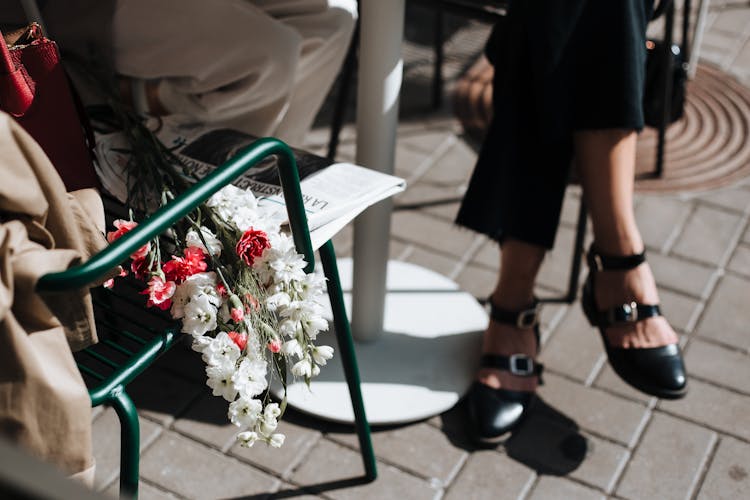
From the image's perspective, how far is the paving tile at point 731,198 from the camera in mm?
2910

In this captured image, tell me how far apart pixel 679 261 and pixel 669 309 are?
0.24m

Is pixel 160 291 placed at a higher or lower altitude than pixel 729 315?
higher

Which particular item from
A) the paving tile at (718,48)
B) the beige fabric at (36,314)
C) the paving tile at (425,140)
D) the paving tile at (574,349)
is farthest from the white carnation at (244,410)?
the paving tile at (718,48)

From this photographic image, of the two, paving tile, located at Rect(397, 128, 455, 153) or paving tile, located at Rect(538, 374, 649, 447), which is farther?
paving tile, located at Rect(397, 128, 455, 153)

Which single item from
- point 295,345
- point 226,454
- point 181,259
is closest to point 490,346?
point 226,454

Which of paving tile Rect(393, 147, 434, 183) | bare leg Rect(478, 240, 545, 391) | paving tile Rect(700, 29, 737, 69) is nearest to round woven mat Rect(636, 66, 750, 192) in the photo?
paving tile Rect(700, 29, 737, 69)

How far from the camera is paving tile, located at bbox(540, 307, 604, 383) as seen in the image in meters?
2.32

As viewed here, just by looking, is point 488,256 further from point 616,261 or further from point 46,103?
point 46,103

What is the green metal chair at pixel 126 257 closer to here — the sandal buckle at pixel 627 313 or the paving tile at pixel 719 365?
the sandal buckle at pixel 627 313

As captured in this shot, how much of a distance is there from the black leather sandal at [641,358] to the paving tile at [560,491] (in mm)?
267

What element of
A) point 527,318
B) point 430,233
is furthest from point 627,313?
point 430,233

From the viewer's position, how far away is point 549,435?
213cm

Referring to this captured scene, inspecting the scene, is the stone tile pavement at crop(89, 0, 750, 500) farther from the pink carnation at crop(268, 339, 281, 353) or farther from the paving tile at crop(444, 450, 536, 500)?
the pink carnation at crop(268, 339, 281, 353)

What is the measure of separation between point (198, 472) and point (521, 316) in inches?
32.5
